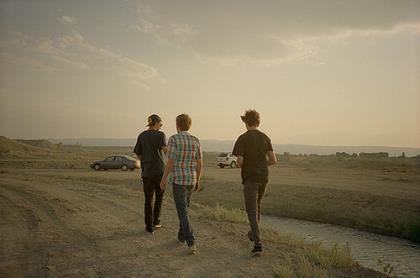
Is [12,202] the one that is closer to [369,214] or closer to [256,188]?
[256,188]

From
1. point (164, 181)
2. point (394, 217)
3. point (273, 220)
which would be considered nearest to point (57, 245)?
point (164, 181)

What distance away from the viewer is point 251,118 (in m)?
7.29

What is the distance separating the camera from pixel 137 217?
1087cm

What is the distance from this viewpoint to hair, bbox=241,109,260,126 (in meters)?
7.28

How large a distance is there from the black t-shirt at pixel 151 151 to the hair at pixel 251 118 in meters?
2.00

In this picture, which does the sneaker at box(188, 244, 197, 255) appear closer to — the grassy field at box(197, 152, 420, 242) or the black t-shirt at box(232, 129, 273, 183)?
the black t-shirt at box(232, 129, 273, 183)

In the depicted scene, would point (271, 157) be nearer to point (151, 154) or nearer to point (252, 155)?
point (252, 155)

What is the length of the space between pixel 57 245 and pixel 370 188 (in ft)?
58.8

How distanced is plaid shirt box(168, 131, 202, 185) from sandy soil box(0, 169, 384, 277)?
1344 mm

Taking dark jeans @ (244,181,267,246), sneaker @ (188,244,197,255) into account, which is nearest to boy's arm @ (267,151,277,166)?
dark jeans @ (244,181,267,246)

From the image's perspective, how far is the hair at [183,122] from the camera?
7328 millimetres

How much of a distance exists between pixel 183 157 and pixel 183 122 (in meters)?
0.65

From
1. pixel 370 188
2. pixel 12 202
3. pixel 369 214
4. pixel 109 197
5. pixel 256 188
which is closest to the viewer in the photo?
pixel 256 188

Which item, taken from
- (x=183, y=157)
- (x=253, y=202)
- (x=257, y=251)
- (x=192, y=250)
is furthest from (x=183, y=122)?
(x=257, y=251)
